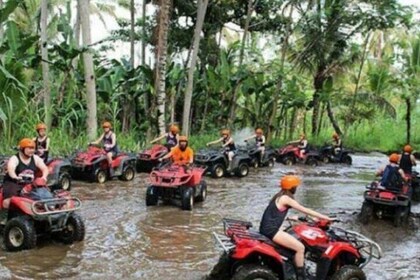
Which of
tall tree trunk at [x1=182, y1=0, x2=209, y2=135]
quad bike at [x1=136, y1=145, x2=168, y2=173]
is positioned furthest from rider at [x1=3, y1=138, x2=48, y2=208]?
tall tree trunk at [x1=182, y1=0, x2=209, y2=135]

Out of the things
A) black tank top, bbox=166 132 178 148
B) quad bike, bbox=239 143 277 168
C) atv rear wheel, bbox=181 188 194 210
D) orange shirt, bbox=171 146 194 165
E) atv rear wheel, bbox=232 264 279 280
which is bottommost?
atv rear wheel, bbox=232 264 279 280

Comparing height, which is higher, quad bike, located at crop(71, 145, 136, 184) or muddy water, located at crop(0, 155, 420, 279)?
quad bike, located at crop(71, 145, 136, 184)

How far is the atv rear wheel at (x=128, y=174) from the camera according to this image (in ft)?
50.9

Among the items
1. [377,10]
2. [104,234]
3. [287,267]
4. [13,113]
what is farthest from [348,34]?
[287,267]

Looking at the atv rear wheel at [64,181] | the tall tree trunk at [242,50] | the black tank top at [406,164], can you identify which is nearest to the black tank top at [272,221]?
the black tank top at [406,164]

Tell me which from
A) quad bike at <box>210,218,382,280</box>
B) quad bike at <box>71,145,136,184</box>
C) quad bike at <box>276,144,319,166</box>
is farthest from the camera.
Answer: quad bike at <box>276,144,319,166</box>

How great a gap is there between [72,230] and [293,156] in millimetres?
15968

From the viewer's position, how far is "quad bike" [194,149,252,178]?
1728 cm

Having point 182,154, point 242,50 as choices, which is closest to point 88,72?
point 182,154

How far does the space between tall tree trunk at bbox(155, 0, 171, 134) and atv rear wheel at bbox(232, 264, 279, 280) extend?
1311 centimetres

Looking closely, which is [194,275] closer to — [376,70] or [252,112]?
[252,112]

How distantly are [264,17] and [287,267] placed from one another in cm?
2163

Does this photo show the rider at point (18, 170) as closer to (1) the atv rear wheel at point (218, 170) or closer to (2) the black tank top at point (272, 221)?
(2) the black tank top at point (272, 221)

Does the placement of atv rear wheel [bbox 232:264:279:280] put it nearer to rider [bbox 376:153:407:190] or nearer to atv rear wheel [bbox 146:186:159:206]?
rider [bbox 376:153:407:190]
